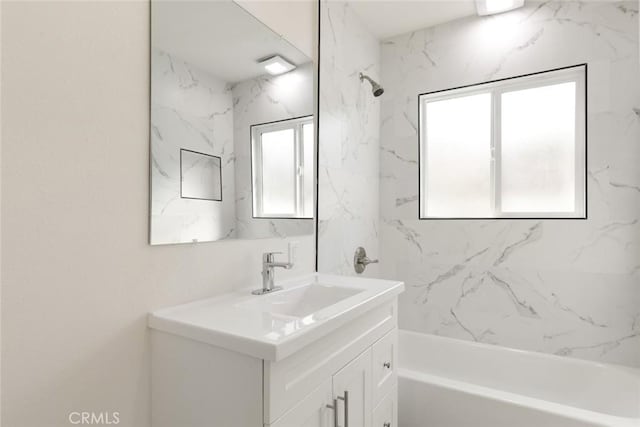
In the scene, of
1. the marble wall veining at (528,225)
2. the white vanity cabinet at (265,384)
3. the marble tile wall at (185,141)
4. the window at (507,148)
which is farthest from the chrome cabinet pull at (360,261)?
the marble tile wall at (185,141)

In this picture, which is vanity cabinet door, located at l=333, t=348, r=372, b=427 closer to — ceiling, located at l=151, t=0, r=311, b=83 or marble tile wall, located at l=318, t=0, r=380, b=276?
marble tile wall, located at l=318, t=0, r=380, b=276

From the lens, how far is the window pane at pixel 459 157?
2.48 metres

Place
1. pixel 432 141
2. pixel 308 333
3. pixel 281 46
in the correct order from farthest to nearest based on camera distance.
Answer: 1. pixel 432 141
2. pixel 281 46
3. pixel 308 333

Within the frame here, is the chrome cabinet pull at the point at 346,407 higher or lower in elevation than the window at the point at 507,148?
lower

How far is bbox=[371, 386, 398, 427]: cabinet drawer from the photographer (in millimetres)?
1396

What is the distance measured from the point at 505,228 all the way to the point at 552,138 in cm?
63

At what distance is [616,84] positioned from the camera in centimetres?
200

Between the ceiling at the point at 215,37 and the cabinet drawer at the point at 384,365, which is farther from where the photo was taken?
the cabinet drawer at the point at 384,365

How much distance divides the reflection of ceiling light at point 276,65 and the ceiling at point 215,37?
0.9 inches

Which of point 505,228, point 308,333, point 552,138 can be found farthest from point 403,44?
point 308,333

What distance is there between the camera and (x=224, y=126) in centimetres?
138

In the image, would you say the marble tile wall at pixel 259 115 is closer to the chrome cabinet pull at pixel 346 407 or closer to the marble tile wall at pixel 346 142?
the marble tile wall at pixel 346 142

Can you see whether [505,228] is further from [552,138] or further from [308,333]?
[308,333]

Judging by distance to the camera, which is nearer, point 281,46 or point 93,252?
point 93,252
